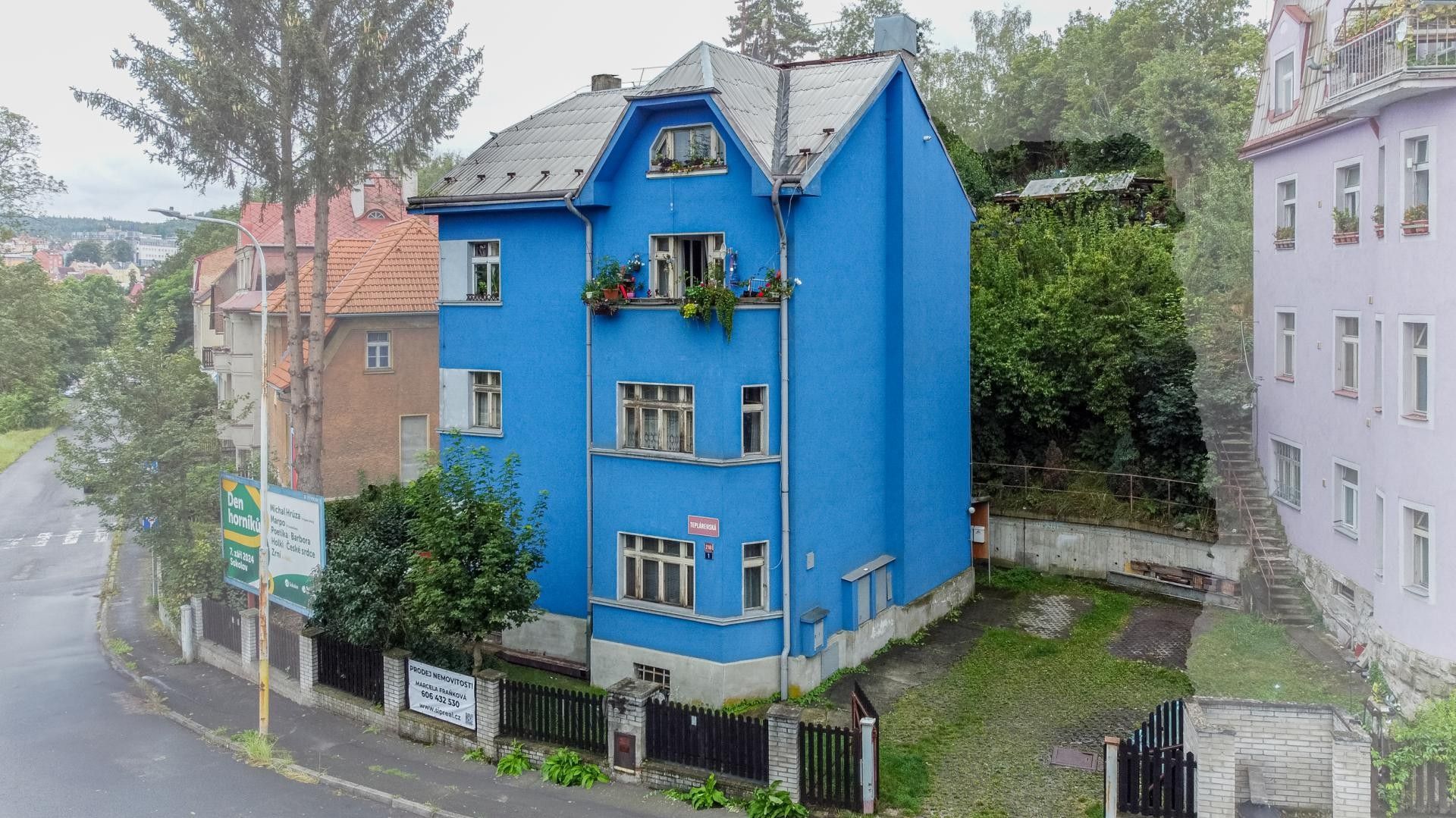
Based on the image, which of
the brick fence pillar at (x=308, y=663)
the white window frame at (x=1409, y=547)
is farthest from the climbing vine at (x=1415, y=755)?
the brick fence pillar at (x=308, y=663)

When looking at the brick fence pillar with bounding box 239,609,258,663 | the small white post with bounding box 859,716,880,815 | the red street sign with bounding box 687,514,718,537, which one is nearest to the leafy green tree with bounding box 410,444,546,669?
the red street sign with bounding box 687,514,718,537

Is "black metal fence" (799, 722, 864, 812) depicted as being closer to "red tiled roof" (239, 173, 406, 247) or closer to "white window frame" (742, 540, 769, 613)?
"white window frame" (742, 540, 769, 613)

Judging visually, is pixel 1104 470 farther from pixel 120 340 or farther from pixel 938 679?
pixel 120 340

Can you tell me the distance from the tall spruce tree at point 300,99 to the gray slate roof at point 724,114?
6.48 meters

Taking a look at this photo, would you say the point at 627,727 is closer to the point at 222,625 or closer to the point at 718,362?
the point at 718,362

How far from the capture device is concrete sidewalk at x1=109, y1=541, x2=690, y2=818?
16.1m

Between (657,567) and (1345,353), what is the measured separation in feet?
45.7

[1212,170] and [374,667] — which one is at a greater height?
[1212,170]

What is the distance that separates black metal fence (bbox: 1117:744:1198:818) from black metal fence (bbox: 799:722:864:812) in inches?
143

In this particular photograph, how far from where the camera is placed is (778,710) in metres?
15.5

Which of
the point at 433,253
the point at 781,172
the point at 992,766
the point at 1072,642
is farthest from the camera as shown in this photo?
the point at 433,253

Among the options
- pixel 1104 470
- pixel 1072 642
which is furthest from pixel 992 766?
pixel 1104 470

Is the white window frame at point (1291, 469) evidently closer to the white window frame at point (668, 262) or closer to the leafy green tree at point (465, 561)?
the white window frame at point (668, 262)

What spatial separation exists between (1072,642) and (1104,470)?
790 centimetres
